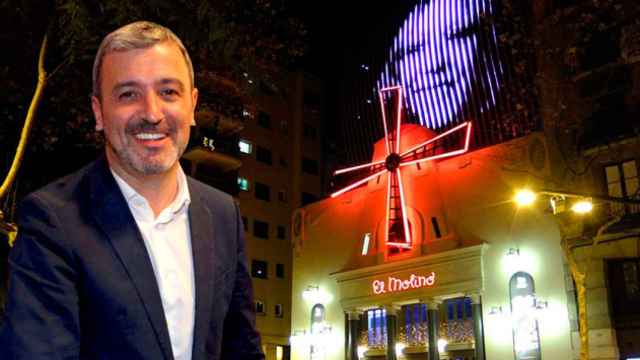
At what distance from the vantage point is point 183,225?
1967 millimetres

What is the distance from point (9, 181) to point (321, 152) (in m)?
35.5

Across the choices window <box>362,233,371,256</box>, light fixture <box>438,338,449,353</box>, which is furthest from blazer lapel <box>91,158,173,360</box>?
window <box>362,233,371,256</box>

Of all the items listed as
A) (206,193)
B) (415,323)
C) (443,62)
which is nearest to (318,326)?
(415,323)

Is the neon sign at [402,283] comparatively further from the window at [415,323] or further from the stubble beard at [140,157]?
the stubble beard at [140,157]

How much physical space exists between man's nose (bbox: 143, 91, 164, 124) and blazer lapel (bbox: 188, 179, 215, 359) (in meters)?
0.27

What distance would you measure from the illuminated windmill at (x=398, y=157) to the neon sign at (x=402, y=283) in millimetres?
1393

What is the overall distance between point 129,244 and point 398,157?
92.2 feet

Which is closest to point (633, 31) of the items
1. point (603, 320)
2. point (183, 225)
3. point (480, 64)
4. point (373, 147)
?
point (480, 64)

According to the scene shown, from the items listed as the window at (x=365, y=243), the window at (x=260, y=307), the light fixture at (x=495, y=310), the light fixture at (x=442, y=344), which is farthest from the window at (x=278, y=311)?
the light fixture at (x=495, y=310)

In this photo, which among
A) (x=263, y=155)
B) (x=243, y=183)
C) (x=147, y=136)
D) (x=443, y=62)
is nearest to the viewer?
(x=147, y=136)

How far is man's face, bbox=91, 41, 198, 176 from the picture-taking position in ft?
6.21

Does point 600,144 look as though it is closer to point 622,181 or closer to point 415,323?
point 622,181

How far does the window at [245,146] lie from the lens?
129ft

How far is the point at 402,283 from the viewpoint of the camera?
2791cm
